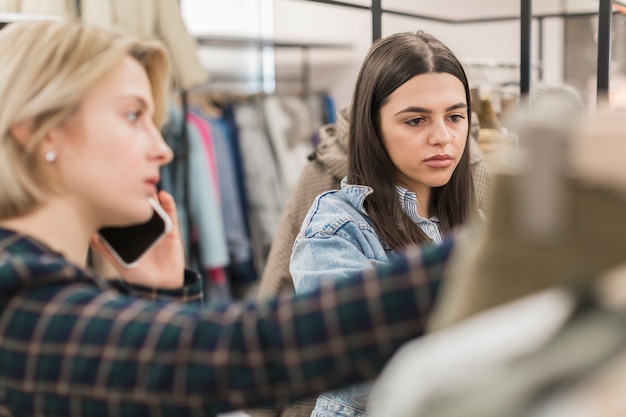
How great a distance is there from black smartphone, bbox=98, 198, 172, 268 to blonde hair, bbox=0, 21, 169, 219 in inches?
7.7

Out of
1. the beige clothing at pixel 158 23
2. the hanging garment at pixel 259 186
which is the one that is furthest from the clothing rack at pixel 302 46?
the beige clothing at pixel 158 23

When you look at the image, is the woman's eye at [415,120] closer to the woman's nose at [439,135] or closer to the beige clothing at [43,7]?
the woman's nose at [439,135]

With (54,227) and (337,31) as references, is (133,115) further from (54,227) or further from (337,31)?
(337,31)

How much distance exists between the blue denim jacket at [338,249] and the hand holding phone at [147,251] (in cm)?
29

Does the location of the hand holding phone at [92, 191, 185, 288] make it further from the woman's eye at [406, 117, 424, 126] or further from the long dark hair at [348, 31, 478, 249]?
the woman's eye at [406, 117, 424, 126]

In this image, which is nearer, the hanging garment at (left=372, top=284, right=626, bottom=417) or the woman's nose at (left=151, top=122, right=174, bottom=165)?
the hanging garment at (left=372, top=284, right=626, bottom=417)

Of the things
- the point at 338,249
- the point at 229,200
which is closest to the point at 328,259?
the point at 338,249

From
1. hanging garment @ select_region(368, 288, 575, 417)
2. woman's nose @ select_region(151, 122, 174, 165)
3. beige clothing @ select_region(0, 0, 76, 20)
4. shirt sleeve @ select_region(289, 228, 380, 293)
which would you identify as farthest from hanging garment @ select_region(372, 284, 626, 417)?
beige clothing @ select_region(0, 0, 76, 20)

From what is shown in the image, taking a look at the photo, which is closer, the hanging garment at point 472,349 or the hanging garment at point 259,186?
the hanging garment at point 472,349

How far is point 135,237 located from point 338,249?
1.23 feet

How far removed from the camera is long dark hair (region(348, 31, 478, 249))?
4.58 feet

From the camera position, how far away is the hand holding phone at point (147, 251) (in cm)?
107

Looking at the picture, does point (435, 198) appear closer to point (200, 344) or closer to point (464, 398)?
point (200, 344)

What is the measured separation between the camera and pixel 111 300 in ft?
2.57
